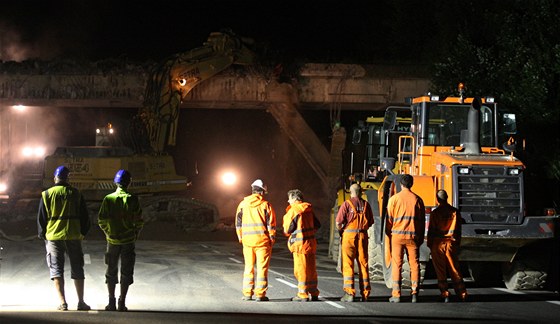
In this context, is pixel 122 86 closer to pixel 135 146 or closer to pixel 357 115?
pixel 135 146

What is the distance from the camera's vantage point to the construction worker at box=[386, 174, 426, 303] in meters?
14.8

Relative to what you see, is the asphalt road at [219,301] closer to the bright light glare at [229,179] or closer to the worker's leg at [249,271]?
the worker's leg at [249,271]

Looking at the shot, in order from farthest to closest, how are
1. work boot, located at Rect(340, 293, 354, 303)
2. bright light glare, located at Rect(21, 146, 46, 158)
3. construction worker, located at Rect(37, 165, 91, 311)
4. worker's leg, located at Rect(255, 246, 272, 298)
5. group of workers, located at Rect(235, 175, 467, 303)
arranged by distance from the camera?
bright light glare, located at Rect(21, 146, 46, 158)
work boot, located at Rect(340, 293, 354, 303)
group of workers, located at Rect(235, 175, 467, 303)
worker's leg, located at Rect(255, 246, 272, 298)
construction worker, located at Rect(37, 165, 91, 311)

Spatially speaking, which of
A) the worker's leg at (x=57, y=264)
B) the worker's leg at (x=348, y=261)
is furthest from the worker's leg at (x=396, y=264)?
the worker's leg at (x=57, y=264)

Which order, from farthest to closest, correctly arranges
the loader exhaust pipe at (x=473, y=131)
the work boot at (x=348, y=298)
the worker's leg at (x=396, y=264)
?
the loader exhaust pipe at (x=473, y=131) → the worker's leg at (x=396, y=264) → the work boot at (x=348, y=298)

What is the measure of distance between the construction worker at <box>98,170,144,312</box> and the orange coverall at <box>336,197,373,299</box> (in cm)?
331

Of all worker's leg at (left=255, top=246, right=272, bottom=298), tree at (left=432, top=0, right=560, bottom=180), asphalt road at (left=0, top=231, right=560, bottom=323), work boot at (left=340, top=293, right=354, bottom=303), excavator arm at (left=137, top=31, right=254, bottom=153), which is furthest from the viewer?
excavator arm at (left=137, top=31, right=254, bottom=153)

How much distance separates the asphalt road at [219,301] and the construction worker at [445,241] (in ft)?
1.31

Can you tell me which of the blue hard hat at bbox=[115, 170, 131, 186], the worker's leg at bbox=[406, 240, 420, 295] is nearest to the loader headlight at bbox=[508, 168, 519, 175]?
the worker's leg at bbox=[406, 240, 420, 295]

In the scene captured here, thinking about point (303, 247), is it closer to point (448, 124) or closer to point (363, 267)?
point (363, 267)

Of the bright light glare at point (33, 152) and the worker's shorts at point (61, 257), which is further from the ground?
the bright light glare at point (33, 152)

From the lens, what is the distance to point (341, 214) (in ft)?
49.3

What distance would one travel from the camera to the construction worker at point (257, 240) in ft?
47.4

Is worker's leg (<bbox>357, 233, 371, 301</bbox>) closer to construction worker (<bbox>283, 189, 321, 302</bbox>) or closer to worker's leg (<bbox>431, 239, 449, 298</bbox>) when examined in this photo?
construction worker (<bbox>283, 189, 321, 302</bbox>)
